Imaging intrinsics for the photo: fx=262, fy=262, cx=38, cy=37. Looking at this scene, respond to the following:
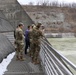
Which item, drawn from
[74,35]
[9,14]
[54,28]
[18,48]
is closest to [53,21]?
[54,28]

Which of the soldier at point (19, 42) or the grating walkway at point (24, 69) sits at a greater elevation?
the soldier at point (19, 42)

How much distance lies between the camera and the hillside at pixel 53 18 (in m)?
52.6

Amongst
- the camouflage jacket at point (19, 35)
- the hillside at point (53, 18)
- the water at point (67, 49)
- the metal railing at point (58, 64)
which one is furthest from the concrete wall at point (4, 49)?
the hillside at point (53, 18)

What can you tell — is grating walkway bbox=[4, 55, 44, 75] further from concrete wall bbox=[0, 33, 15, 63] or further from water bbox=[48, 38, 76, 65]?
water bbox=[48, 38, 76, 65]

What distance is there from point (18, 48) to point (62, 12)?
4895 cm

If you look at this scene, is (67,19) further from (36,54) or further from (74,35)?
(36,54)

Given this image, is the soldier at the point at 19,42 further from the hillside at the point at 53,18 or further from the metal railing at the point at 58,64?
the hillside at the point at 53,18

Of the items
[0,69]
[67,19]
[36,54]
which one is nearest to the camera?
[0,69]

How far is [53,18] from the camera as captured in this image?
178ft

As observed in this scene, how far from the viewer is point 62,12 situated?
5781 cm

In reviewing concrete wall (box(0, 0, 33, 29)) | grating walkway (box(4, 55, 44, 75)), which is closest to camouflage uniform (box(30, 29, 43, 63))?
grating walkway (box(4, 55, 44, 75))

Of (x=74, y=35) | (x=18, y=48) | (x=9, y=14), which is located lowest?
(x=74, y=35)

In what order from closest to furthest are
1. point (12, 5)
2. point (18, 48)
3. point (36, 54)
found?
point (36, 54) → point (18, 48) → point (12, 5)

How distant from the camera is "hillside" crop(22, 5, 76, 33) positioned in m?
52.6
